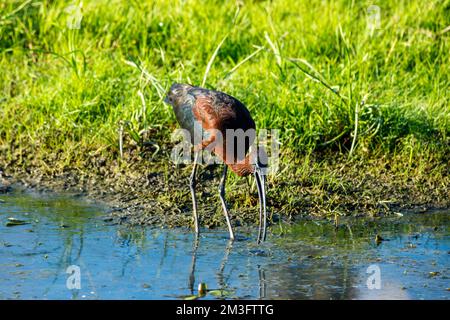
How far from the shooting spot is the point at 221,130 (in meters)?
5.96

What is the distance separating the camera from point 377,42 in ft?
25.7

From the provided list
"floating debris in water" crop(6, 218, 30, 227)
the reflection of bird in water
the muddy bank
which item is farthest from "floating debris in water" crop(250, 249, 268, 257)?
"floating debris in water" crop(6, 218, 30, 227)

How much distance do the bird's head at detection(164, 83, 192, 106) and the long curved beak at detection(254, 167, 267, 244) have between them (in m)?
0.78

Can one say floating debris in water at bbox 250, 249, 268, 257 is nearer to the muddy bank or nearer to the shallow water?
the shallow water

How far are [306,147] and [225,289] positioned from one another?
6.86 feet

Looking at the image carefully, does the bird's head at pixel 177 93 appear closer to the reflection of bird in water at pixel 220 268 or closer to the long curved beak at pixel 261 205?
the long curved beak at pixel 261 205

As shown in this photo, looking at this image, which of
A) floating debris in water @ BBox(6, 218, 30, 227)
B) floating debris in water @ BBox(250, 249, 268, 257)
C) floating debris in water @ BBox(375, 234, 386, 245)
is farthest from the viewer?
floating debris in water @ BBox(6, 218, 30, 227)

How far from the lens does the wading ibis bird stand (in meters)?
5.84

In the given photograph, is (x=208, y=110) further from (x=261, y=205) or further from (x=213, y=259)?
(x=213, y=259)

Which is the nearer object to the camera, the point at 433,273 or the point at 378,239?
the point at 433,273

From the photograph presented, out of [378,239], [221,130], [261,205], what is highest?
[221,130]

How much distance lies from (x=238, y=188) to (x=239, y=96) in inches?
37.2

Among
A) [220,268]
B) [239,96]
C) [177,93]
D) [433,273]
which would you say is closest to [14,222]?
[177,93]
